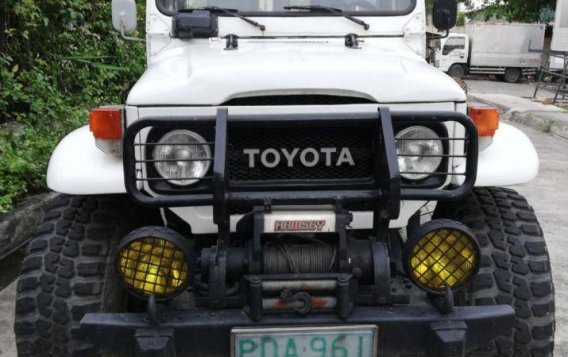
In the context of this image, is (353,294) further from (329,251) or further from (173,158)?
(173,158)

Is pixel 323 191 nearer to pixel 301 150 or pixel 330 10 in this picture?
pixel 301 150

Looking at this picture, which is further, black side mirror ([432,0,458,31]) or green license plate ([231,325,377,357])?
black side mirror ([432,0,458,31])

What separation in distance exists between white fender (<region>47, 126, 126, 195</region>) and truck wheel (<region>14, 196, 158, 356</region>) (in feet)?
0.78

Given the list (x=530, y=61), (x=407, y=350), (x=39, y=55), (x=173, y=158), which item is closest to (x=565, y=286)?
(x=407, y=350)

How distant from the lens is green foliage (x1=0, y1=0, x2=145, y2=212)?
556cm

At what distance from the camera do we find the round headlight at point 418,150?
241cm

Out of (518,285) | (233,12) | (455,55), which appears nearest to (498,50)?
(455,55)

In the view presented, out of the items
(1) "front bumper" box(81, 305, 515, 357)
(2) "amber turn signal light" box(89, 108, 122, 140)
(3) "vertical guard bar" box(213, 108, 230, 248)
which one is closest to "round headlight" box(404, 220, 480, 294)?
(1) "front bumper" box(81, 305, 515, 357)

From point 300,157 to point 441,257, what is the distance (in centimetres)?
61

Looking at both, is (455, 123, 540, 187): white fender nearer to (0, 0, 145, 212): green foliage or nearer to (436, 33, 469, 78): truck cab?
(0, 0, 145, 212): green foliage

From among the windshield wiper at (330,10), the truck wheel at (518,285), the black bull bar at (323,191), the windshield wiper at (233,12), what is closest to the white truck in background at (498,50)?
the windshield wiper at (330,10)

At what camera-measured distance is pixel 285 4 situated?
11.7 feet

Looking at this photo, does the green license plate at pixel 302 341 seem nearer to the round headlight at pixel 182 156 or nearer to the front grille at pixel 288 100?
the round headlight at pixel 182 156

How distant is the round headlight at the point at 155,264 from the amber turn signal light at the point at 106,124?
20.5 inches
